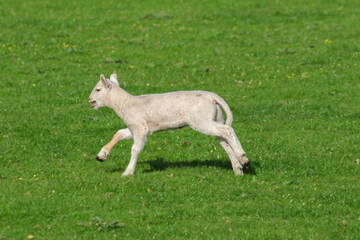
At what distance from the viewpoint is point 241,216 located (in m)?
11.0

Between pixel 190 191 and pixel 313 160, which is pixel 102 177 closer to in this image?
pixel 190 191

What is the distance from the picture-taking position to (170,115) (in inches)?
511

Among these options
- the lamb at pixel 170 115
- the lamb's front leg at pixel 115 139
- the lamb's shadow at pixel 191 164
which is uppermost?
the lamb at pixel 170 115

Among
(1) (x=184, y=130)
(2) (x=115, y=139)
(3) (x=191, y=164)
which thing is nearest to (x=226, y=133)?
(3) (x=191, y=164)

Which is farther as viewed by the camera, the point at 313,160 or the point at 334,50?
the point at 334,50

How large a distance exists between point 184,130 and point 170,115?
434 centimetres

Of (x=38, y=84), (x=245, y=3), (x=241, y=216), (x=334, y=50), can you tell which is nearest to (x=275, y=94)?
(x=334, y=50)

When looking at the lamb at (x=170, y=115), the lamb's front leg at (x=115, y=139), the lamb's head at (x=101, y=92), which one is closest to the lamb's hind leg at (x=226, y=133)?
the lamb at (x=170, y=115)

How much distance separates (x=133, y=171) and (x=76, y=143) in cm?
339

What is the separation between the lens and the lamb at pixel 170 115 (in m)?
12.6

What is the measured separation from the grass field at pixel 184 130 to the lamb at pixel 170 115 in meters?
0.63

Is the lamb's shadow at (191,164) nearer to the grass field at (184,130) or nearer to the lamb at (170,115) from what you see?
the grass field at (184,130)

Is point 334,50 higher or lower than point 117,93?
lower

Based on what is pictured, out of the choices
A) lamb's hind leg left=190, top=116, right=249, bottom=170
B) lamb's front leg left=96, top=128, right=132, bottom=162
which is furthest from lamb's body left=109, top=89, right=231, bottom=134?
lamb's front leg left=96, top=128, right=132, bottom=162
